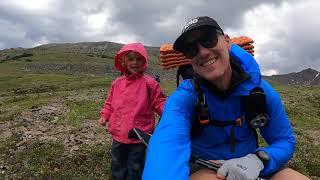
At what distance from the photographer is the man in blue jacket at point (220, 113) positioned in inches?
218

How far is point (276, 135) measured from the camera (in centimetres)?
649

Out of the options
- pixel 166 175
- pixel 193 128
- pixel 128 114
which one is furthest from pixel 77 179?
pixel 166 175

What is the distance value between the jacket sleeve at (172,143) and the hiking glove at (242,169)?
0.48 metres

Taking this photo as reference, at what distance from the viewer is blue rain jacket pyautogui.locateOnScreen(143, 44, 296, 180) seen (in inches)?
207

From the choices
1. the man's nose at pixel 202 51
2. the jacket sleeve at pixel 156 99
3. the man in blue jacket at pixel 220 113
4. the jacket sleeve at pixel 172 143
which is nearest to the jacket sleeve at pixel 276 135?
the man in blue jacket at pixel 220 113

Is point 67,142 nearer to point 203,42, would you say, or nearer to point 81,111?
point 81,111

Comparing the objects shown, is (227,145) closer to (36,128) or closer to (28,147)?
(28,147)

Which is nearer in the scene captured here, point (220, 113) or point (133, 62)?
point (220, 113)

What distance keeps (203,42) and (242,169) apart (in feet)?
5.37

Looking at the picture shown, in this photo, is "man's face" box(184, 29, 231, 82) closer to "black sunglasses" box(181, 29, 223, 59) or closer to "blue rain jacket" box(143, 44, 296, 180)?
"black sunglasses" box(181, 29, 223, 59)

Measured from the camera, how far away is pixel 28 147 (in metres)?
16.5

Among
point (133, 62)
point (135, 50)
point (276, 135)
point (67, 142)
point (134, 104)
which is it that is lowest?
point (67, 142)

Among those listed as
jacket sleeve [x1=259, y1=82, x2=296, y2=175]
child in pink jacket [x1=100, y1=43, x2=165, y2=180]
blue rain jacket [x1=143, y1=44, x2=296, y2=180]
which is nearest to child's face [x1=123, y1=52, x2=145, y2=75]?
child in pink jacket [x1=100, y1=43, x2=165, y2=180]

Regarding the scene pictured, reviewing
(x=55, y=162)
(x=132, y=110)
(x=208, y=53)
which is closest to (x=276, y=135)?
(x=208, y=53)
